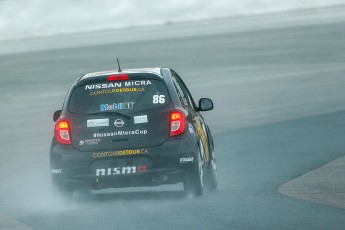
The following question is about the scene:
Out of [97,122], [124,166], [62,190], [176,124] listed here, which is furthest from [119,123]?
[62,190]

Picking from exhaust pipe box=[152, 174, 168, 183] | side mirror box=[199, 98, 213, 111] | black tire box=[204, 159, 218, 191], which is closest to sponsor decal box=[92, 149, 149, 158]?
exhaust pipe box=[152, 174, 168, 183]

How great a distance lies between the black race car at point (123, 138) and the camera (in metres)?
14.1

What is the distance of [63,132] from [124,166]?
75 centimetres

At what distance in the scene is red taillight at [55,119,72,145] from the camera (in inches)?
558

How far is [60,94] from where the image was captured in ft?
149

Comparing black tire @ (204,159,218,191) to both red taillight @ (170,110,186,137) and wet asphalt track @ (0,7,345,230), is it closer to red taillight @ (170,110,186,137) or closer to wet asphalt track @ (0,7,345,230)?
wet asphalt track @ (0,7,345,230)

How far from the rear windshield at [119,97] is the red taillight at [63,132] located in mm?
165

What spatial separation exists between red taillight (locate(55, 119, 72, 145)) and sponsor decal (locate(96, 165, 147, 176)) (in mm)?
485

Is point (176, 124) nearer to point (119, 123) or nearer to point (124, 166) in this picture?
point (119, 123)

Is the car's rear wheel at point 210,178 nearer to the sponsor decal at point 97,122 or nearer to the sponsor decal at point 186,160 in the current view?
the sponsor decal at point 186,160

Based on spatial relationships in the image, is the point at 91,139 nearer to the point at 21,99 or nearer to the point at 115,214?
the point at 115,214

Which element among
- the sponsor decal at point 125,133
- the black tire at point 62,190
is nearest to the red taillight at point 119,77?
the sponsor decal at point 125,133

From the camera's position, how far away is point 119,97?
47.0 feet

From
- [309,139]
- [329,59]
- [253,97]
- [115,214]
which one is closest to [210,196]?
[115,214]
